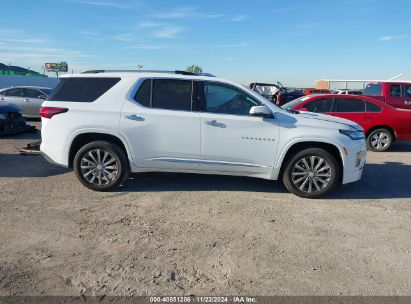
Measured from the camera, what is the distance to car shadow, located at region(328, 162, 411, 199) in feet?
18.9

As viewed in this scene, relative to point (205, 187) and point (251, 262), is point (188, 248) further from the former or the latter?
point (205, 187)

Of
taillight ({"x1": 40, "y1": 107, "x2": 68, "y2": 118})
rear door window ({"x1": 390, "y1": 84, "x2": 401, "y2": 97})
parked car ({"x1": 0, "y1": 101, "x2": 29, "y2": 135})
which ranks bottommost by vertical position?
parked car ({"x1": 0, "y1": 101, "x2": 29, "y2": 135})

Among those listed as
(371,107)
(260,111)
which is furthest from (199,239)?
(371,107)

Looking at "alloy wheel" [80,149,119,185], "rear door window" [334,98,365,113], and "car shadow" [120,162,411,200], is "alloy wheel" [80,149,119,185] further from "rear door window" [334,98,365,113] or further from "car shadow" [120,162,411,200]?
"rear door window" [334,98,365,113]

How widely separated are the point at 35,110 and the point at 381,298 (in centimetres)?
1407

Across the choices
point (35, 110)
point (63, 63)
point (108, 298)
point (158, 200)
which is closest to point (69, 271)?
point (108, 298)

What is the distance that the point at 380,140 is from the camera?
9.69 metres

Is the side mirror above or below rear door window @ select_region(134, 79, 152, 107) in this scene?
below

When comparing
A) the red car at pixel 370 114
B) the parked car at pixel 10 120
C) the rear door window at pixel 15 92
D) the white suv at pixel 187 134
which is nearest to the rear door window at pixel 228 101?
the white suv at pixel 187 134

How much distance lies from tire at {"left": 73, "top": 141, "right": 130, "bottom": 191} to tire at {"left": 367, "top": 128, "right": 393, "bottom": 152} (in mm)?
7176

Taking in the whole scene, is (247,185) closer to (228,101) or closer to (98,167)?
(228,101)

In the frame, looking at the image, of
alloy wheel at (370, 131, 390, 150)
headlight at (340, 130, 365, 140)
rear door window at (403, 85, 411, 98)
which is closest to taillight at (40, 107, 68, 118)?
headlight at (340, 130, 365, 140)

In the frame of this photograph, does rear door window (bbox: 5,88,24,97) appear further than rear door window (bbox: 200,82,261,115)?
Yes

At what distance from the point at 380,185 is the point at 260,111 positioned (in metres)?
2.86
